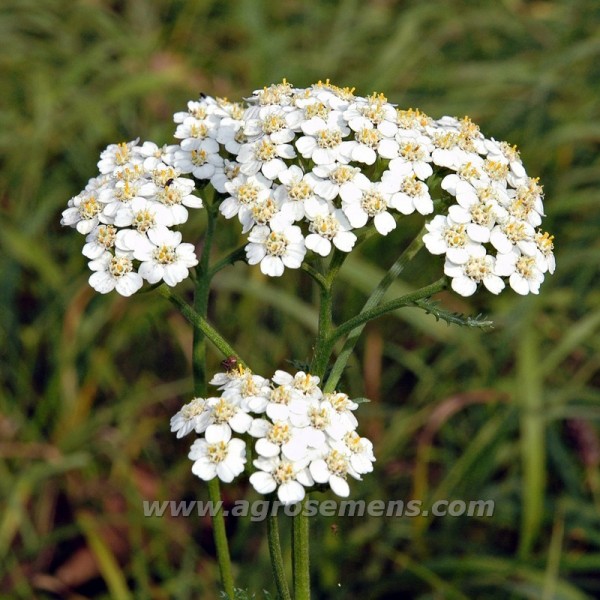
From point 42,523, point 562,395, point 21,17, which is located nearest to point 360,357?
point 562,395

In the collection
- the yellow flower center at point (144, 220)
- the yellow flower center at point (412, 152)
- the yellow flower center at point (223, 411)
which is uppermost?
the yellow flower center at point (412, 152)

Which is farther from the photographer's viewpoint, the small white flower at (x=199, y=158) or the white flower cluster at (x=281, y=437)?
the small white flower at (x=199, y=158)

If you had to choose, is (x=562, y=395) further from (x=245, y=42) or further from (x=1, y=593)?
(x=245, y=42)

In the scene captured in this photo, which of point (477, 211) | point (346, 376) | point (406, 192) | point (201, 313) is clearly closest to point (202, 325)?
point (201, 313)

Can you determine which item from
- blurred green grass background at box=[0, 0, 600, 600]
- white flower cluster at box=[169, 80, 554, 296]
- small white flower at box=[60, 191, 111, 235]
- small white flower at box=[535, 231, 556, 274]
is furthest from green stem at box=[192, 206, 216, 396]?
blurred green grass background at box=[0, 0, 600, 600]

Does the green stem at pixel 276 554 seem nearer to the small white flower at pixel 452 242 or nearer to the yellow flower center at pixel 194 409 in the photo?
the yellow flower center at pixel 194 409

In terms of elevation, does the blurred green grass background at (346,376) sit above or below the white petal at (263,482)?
above

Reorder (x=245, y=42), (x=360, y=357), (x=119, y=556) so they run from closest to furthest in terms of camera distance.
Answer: (x=119, y=556) → (x=360, y=357) → (x=245, y=42)

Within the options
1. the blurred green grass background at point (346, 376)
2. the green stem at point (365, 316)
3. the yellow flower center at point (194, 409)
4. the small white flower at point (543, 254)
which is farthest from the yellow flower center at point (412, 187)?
the blurred green grass background at point (346, 376)
